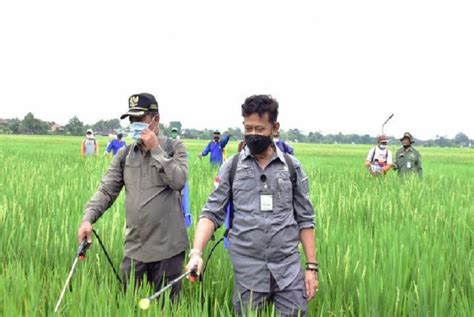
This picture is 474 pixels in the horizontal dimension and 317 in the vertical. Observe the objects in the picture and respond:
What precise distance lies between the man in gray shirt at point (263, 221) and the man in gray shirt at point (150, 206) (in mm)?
406

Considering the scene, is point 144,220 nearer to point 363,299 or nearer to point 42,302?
point 42,302

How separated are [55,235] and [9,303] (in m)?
1.51

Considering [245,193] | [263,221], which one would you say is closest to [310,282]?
[263,221]

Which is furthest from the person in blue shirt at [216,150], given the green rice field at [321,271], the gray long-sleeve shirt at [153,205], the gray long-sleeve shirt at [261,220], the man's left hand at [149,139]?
the gray long-sleeve shirt at [261,220]

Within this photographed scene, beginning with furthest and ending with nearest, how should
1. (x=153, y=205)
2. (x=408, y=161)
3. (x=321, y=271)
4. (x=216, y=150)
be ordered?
(x=216, y=150)
(x=408, y=161)
(x=321, y=271)
(x=153, y=205)

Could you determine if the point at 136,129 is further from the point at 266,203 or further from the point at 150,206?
the point at 266,203

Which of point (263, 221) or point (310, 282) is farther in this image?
point (310, 282)

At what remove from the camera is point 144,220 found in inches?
105

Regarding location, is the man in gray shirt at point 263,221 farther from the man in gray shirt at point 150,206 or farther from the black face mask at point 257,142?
the man in gray shirt at point 150,206

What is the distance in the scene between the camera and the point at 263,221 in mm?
2230

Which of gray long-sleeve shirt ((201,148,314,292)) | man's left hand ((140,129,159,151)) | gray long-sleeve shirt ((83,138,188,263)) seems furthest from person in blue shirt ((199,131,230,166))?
gray long-sleeve shirt ((201,148,314,292))

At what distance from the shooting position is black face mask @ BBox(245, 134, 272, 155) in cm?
225

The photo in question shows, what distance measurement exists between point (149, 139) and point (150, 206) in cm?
37

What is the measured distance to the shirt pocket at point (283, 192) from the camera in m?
2.27
